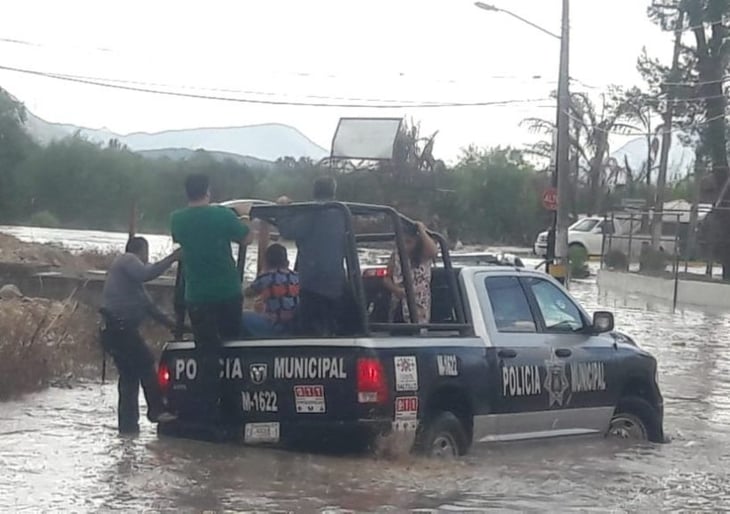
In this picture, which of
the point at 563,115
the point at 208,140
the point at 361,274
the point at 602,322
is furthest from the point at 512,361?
the point at 208,140

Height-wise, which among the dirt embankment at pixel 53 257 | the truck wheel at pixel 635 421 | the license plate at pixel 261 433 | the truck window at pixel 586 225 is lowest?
the truck wheel at pixel 635 421

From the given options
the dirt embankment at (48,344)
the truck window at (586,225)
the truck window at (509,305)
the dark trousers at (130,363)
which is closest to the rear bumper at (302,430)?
the dark trousers at (130,363)

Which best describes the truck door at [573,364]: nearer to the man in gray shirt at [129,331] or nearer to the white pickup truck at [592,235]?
the man in gray shirt at [129,331]

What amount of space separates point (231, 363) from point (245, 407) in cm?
32

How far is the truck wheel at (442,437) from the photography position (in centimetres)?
948

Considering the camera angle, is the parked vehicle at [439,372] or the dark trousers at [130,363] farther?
the dark trousers at [130,363]

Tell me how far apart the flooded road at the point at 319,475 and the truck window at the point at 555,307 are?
94 centimetres

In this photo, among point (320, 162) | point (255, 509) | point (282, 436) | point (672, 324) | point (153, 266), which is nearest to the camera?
point (255, 509)

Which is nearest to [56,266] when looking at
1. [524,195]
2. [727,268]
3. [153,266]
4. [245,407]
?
[153,266]

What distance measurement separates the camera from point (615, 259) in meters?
45.7

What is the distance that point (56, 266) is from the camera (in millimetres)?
26188

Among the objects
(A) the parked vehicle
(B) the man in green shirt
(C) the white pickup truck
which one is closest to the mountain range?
(C) the white pickup truck

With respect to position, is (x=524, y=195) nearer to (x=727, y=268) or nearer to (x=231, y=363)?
(x=727, y=268)

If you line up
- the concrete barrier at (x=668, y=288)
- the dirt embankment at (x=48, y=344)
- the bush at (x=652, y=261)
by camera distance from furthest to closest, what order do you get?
the bush at (x=652, y=261)
the concrete barrier at (x=668, y=288)
the dirt embankment at (x=48, y=344)
